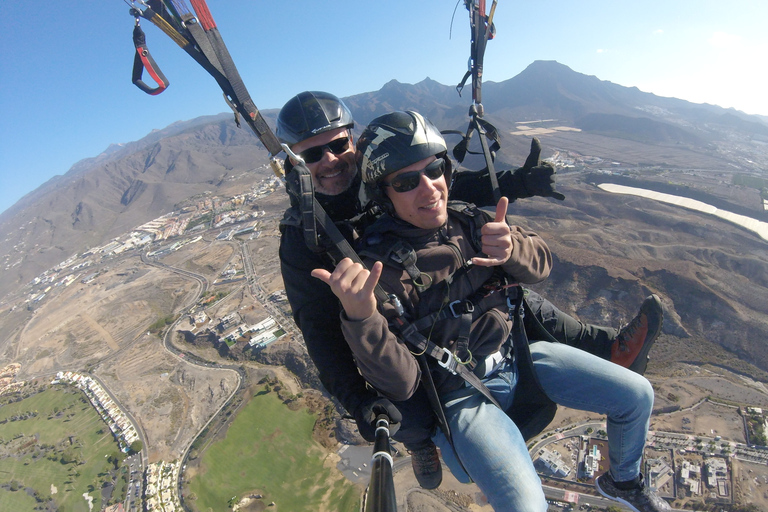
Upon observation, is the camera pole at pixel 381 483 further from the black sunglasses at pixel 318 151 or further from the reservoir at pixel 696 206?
the reservoir at pixel 696 206

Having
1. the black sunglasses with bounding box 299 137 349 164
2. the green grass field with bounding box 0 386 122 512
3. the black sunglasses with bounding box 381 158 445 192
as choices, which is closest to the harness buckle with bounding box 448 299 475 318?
the black sunglasses with bounding box 381 158 445 192

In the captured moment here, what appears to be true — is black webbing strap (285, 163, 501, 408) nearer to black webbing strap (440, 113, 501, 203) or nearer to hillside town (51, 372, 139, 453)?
black webbing strap (440, 113, 501, 203)

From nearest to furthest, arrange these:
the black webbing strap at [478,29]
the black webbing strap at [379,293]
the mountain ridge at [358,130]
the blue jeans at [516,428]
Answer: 1. the black webbing strap at [379,293]
2. the blue jeans at [516,428]
3. the black webbing strap at [478,29]
4. the mountain ridge at [358,130]

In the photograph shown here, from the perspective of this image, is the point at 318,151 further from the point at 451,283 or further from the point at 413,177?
Answer: the point at 451,283

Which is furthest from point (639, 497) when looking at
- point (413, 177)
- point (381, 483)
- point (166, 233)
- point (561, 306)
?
point (166, 233)

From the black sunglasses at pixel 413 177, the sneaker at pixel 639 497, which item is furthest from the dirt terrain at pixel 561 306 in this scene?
the black sunglasses at pixel 413 177

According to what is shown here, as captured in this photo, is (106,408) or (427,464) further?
(106,408)

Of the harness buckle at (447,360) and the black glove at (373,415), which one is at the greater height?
the harness buckle at (447,360)
